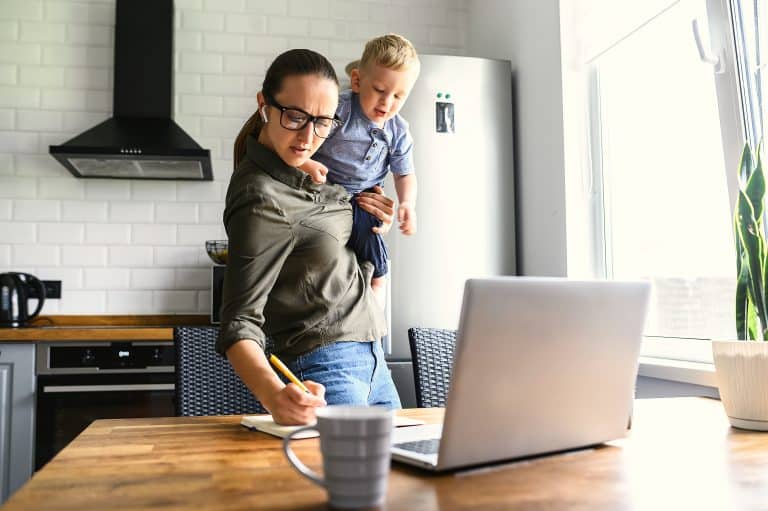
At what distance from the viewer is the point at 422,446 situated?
1044 millimetres

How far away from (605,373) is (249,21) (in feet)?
10.2

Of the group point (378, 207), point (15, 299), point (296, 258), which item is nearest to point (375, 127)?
point (378, 207)

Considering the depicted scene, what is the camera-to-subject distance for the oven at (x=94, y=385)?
9.23ft

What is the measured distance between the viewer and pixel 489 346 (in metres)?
0.88

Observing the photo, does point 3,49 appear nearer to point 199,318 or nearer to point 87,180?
point 87,180

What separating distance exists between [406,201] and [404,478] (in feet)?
3.81

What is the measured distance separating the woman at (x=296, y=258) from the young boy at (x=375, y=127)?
26 centimetres

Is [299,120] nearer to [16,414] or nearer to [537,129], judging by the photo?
[537,129]

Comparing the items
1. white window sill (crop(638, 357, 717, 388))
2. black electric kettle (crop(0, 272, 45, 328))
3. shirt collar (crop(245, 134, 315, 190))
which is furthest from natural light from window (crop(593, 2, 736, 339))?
black electric kettle (crop(0, 272, 45, 328))

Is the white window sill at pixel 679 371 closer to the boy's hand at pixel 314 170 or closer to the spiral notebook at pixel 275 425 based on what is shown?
the spiral notebook at pixel 275 425

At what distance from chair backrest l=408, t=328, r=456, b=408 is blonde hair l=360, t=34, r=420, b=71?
0.71 metres

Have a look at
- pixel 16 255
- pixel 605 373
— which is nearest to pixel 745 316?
pixel 605 373

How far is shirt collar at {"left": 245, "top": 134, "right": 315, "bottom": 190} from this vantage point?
53.8 inches

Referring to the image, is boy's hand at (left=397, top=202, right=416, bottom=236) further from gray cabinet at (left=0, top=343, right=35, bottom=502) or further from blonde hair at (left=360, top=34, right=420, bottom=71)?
gray cabinet at (left=0, top=343, right=35, bottom=502)
